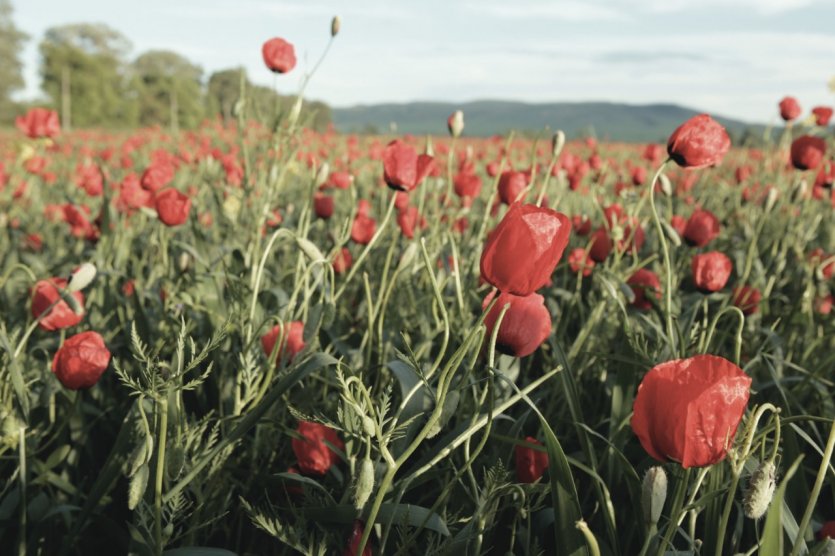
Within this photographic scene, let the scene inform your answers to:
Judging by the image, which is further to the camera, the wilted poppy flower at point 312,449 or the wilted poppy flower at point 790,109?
the wilted poppy flower at point 790,109

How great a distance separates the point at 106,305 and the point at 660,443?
147cm

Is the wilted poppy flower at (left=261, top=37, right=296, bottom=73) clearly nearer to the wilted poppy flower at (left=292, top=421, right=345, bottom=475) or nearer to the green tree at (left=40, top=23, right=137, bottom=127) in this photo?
the wilted poppy flower at (left=292, top=421, right=345, bottom=475)

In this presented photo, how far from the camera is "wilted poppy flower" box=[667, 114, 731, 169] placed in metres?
1.19

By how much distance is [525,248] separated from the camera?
79cm

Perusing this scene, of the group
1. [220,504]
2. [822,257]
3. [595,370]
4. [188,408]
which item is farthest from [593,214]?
[220,504]

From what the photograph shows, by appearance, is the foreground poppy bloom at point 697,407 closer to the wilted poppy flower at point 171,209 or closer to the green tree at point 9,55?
the wilted poppy flower at point 171,209

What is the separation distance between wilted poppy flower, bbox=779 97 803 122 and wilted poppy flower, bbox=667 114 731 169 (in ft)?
5.18

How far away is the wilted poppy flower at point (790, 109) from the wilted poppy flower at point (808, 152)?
54 cm

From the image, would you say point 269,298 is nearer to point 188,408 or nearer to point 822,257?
point 188,408

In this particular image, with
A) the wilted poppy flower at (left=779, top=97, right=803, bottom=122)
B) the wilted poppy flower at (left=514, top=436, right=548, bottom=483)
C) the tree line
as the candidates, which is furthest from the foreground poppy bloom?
the tree line

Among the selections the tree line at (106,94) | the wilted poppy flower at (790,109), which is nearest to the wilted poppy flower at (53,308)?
the wilted poppy flower at (790,109)

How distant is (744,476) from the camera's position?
882 millimetres

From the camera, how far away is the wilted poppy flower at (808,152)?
2.01 metres

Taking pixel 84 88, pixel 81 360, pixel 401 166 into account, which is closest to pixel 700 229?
pixel 401 166
